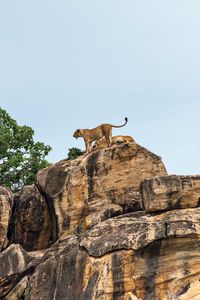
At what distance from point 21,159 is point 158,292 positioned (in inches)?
818

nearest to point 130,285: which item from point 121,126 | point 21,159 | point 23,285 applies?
point 23,285

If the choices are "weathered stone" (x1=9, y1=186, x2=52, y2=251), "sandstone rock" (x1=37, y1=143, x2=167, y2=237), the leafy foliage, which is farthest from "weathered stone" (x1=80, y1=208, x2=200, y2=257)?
→ the leafy foliage

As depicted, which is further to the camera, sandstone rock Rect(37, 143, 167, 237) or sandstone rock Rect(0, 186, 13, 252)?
sandstone rock Rect(0, 186, 13, 252)

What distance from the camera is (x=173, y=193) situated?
2067 centimetres

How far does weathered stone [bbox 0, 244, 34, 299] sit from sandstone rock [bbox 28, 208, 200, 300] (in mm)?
4479

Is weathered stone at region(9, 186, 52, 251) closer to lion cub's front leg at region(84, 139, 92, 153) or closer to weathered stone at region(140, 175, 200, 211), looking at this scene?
lion cub's front leg at region(84, 139, 92, 153)

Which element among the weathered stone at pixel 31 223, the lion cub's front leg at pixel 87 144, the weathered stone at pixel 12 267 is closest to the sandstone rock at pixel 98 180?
the weathered stone at pixel 31 223

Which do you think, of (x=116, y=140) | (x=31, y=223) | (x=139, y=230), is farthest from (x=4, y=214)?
(x=139, y=230)

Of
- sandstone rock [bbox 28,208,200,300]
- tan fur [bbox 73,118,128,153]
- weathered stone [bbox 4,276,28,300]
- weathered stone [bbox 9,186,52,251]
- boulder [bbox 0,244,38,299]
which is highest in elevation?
tan fur [bbox 73,118,128,153]

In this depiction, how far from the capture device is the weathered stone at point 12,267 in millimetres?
24819

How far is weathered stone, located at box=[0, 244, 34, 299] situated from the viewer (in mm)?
24819

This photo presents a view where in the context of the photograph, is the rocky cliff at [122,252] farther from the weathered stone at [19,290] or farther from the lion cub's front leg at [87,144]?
the lion cub's front leg at [87,144]

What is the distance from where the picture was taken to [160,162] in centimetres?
2773

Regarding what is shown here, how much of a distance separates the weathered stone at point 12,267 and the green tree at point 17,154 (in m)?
Result: 12.5
